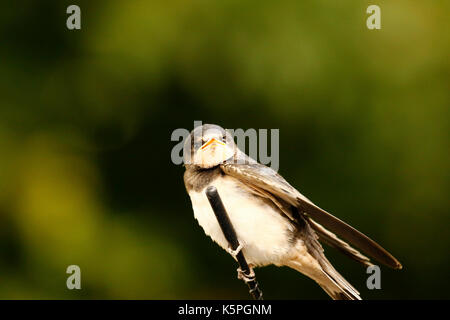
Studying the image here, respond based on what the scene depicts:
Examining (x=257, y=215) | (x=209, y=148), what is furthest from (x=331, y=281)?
(x=209, y=148)

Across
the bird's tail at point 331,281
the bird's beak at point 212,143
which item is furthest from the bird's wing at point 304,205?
the bird's tail at point 331,281

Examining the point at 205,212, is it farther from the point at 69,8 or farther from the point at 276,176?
the point at 69,8

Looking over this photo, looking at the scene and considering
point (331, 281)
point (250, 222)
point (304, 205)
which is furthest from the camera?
point (331, 281)

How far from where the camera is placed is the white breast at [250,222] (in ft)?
9.15

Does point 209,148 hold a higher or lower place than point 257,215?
higher

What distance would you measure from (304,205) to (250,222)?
0.47 meters

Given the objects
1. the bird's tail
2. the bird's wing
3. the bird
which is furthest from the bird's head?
the bird's tail

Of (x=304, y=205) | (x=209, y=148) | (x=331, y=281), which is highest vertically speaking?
(x=209, y=148)

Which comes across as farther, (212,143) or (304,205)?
(212,143)

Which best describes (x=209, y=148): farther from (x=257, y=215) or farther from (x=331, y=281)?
(x=331, y=281)

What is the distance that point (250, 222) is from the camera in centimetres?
280

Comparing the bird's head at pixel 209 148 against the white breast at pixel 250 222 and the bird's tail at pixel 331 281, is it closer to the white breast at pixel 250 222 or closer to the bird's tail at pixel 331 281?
the white breast at pixel 250 222

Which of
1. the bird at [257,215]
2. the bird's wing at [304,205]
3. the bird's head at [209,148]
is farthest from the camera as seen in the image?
the bird's head at [209,148]

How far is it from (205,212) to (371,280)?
5.38 ft
